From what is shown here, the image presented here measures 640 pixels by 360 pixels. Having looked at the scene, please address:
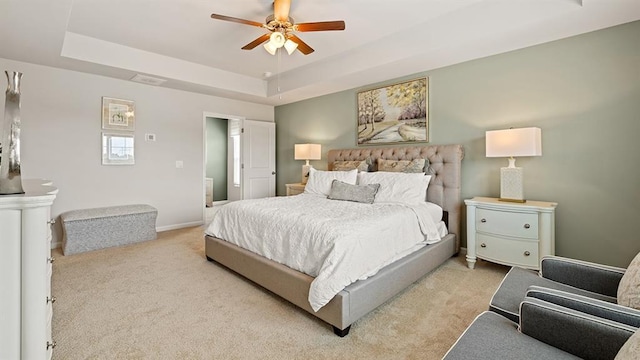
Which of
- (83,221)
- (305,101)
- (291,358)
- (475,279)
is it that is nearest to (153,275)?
(83,221)

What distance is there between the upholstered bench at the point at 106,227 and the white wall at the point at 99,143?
39 cm

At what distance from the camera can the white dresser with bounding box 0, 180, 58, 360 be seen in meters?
Answer: 1.13

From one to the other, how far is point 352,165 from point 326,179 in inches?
24.5

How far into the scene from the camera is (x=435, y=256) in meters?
2.98

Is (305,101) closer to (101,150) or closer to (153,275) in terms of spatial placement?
(101,150)

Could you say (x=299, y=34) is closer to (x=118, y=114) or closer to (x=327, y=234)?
(x=327, y=234)

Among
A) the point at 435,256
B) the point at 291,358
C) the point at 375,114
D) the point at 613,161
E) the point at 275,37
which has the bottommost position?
the point at 291,358

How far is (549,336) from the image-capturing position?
114 centimetres

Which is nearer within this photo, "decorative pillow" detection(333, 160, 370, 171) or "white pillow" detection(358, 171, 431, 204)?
"white pillow" detection(358, 171, 431, 204)

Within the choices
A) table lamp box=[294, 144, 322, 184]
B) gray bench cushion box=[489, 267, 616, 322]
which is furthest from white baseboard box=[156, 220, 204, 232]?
gray bench cushion box=[489, 267, 616, 322]

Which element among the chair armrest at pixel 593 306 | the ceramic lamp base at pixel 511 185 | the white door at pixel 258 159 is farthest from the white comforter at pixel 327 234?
the white door at pixel 258 159

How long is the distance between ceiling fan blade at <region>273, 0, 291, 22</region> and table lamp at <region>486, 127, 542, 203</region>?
7.98 ft

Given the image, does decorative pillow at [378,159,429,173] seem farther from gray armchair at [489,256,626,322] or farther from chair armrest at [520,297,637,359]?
chair armrest at [520,297,637,359]

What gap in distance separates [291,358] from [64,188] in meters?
4.16
